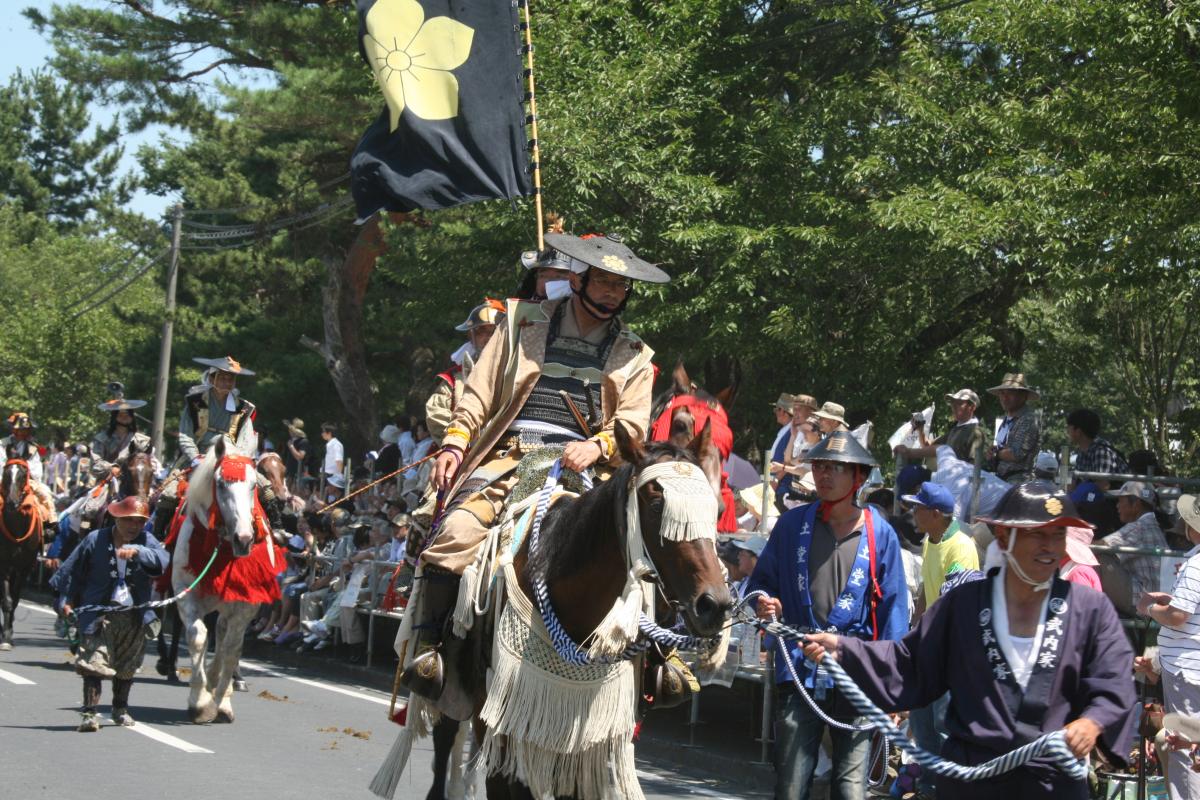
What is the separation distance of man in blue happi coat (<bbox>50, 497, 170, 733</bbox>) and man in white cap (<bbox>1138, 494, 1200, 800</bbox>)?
7.49 metres

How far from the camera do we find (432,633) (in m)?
7.40

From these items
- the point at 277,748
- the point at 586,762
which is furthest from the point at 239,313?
the point at 586,762

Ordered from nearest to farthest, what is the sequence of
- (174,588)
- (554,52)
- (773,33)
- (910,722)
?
1. (910,722)
2. (174,588)
3. (554,52)
4. (773,33)

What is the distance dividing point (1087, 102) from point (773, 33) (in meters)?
8.97

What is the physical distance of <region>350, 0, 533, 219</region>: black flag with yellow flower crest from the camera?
10.3m

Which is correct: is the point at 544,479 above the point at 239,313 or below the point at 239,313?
below

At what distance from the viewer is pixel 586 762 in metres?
6.48

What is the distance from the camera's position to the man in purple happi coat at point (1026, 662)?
5121 millimetres

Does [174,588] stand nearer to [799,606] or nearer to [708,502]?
[799,606]

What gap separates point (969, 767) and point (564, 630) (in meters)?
1.97

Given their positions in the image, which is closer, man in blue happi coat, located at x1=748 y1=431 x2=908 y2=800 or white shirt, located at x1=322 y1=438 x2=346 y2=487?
man in blue happi coat, located at x1=748 y1=431 x2=908 y2=800

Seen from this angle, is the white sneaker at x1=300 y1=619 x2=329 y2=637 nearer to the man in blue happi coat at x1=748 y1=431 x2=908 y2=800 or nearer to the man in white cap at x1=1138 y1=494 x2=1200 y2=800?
the man in blue happi coat at x1=748 y1=431 x2=908 y2=800

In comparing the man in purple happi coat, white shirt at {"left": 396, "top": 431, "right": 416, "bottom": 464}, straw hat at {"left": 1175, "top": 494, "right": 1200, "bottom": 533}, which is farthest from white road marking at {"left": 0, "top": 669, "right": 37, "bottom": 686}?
the man in purple happi coat

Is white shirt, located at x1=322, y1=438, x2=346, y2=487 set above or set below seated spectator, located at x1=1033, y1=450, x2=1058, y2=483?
above
